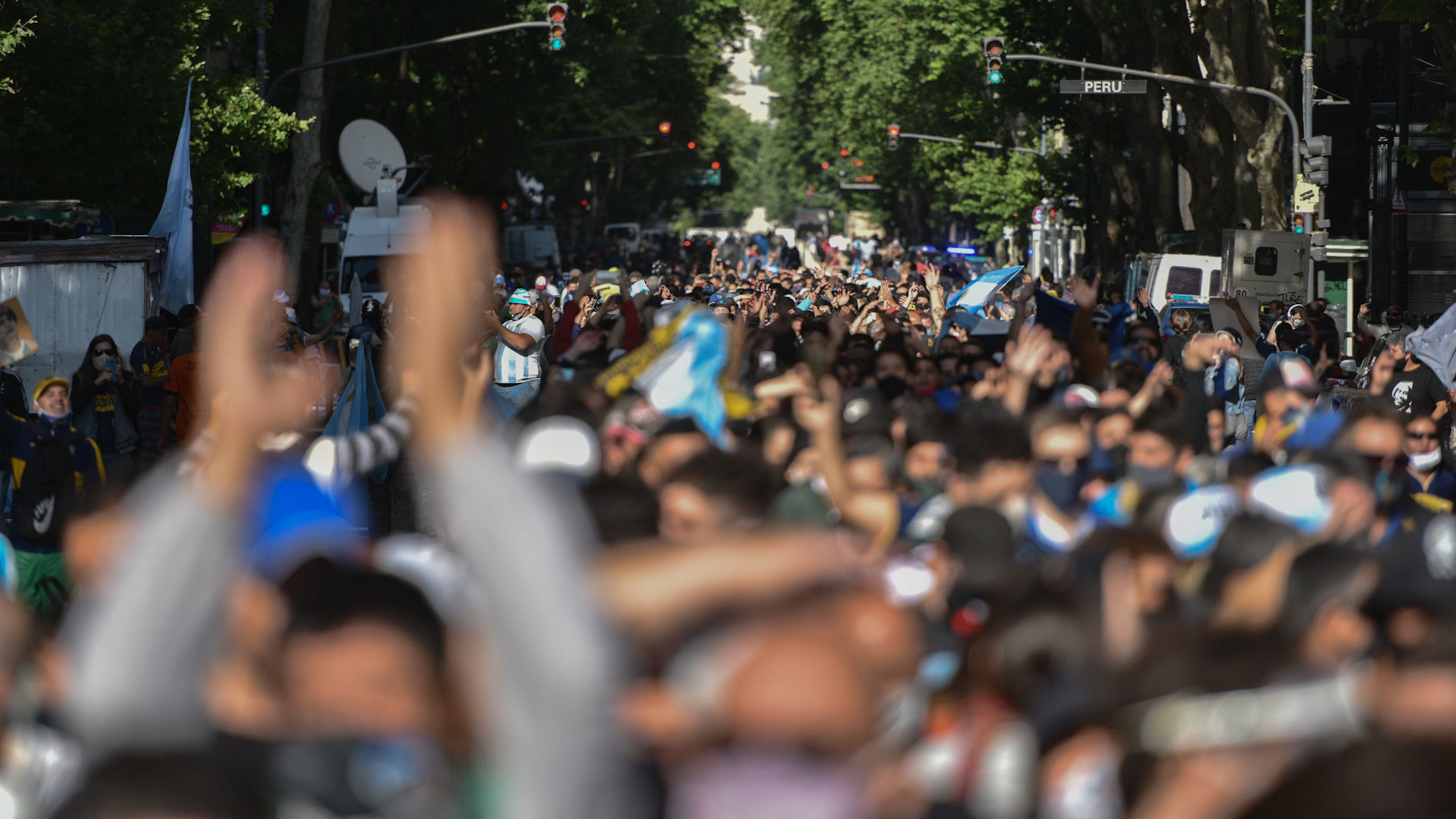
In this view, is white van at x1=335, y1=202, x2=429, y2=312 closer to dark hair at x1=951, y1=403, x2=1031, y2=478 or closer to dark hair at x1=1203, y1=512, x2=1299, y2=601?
dark hair at x1=951, y1=403, x2=1031, y2=478

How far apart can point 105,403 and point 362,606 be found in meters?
10.6

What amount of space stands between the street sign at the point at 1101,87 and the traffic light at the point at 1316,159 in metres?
2.63

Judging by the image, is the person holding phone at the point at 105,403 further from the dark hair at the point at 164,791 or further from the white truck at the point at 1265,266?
the white truck at the point at 1265,266

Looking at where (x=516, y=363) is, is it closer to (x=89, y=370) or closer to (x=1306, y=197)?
(x=89, y=370)

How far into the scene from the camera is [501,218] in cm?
4950

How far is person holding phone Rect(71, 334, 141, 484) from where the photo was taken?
12.6 metres

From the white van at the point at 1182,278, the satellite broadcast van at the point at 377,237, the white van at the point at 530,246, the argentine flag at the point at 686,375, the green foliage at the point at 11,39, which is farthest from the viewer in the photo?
the white van at the point at 530,246

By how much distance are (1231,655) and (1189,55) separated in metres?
31.0

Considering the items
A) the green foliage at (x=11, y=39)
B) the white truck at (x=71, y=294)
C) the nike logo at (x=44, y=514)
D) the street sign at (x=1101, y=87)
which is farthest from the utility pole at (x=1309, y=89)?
the nike logo at (x=44, y=514)

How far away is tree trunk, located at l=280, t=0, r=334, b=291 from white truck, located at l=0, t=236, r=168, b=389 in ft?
41.9

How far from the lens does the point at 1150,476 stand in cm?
664

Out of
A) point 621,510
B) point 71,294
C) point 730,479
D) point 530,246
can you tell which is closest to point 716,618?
point 730,479

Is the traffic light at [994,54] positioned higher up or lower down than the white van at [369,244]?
higher up

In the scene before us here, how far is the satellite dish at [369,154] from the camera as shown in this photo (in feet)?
98.0
